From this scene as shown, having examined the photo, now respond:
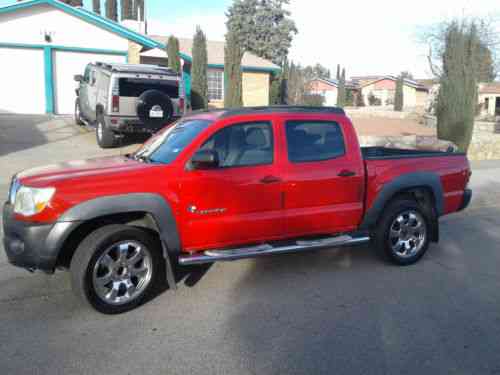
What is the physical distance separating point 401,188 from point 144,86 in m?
9.03

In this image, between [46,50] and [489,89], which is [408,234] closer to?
[46,50]

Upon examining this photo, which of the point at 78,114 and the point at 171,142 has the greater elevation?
the point at 78,114

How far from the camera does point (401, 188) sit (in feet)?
18.5

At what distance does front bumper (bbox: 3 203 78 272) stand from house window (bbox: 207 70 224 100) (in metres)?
22.3

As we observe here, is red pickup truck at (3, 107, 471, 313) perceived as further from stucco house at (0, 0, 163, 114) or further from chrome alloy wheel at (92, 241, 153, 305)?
stucco house at (0, 0, 163, 114)

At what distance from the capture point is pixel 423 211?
230 inches

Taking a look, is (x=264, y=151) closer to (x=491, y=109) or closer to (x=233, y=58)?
(x=233, y=58)


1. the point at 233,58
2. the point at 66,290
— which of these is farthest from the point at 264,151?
the point at 233,58

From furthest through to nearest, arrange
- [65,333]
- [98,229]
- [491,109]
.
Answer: [491,109], [98,229], [65,333]

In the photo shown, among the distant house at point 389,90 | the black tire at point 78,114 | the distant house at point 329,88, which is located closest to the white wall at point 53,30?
the black tire at point 78,114

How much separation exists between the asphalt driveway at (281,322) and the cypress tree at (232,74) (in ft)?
48.1

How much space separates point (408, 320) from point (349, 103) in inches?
2185

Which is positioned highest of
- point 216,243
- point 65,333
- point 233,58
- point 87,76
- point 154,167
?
point 233,58

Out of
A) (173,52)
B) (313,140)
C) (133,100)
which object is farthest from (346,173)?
(173,52)
